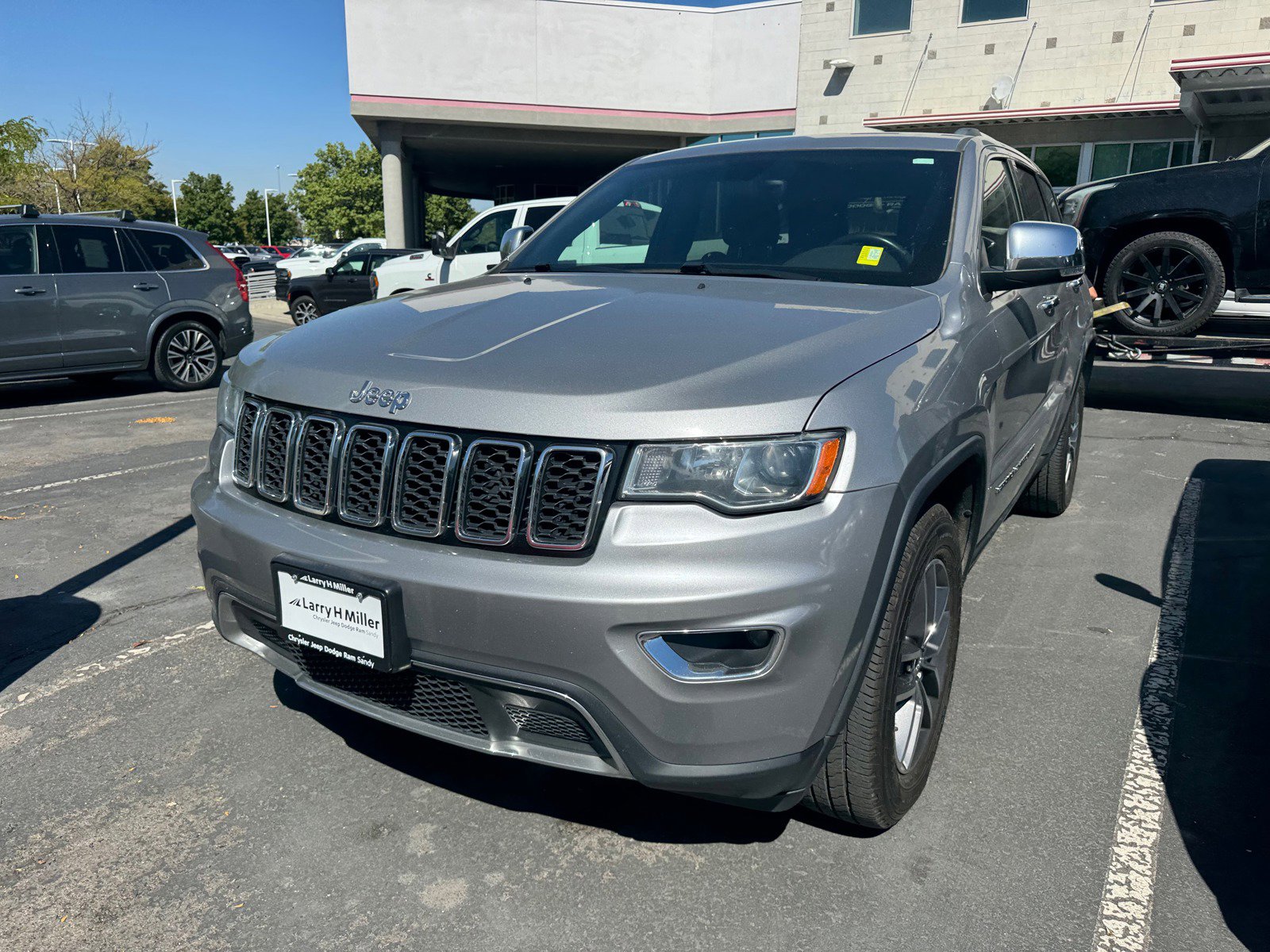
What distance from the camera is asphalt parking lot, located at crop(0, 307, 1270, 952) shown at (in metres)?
2.27

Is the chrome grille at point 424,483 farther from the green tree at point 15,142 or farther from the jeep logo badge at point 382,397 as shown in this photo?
the green tree at point 15,142

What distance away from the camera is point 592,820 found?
267 centimetres

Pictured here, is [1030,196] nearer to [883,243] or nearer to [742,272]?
[883,243]

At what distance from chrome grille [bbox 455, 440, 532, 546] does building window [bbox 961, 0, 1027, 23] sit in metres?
20.8

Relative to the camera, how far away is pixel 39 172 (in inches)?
1293

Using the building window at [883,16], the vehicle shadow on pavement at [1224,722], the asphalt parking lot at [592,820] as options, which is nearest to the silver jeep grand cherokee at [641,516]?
the asphalt parking lot at [592,820]

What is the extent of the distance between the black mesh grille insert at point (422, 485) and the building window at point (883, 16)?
2124 centimetres

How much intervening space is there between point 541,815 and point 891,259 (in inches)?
77.1

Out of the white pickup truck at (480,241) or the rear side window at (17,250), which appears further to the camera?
the white pickup truck at (480,241)

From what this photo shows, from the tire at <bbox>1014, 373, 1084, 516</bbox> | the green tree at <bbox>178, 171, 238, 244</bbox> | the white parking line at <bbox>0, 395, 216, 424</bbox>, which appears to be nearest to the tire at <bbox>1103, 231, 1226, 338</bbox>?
the tire at <bbox>1014, 373, 1084, 516</bbox>

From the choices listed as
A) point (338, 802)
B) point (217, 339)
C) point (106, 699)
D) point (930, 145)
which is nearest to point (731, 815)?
point (338, 802)

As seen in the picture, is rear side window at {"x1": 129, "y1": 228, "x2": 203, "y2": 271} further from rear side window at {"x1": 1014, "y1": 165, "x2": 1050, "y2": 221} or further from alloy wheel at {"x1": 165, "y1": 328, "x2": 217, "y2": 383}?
rear side window at {"x1": 1014, "y1": 165, "x2": 1050, "y2": 221}

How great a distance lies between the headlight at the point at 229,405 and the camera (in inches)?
109

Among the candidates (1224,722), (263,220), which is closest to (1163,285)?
(1224,722)
